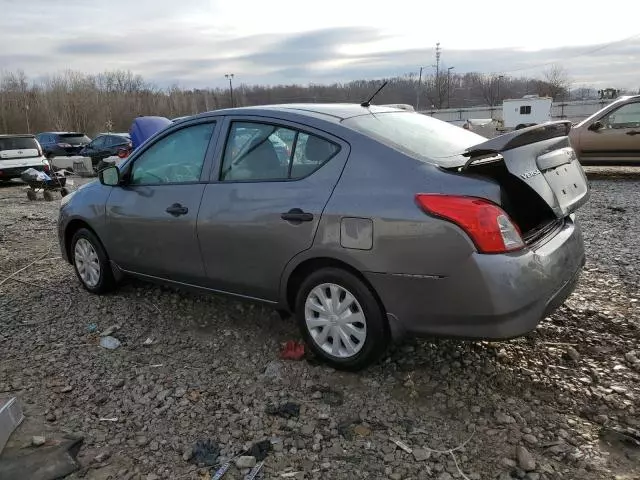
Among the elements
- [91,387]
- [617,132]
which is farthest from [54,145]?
[91,387]

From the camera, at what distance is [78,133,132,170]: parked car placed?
23014 millimetres

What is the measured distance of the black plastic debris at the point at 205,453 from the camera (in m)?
2.62

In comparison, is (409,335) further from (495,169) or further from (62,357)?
(62,357)

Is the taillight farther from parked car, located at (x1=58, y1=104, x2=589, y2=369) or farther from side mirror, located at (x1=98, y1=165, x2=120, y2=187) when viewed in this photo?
side mirror, located at (x1=98, y1=165, x2=120, y2=187)

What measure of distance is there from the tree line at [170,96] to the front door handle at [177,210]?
69.3 ft

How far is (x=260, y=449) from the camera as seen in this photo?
268 centimetres

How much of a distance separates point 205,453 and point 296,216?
1412 millimetres

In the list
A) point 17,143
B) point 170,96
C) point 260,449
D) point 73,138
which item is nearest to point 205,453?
point 260,449

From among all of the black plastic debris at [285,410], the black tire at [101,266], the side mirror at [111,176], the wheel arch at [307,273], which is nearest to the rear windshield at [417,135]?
the wheel arch at [307,273]

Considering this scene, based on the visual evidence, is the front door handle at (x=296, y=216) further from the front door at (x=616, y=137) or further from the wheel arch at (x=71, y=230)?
the front door at (x=616, y=137)

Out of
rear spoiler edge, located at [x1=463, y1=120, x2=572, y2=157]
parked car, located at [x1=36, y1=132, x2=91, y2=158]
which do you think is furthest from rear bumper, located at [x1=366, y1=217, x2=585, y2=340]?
parked car, located at [x1=36, y1=132, x2=91, y2=158]

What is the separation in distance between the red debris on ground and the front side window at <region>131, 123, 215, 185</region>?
137 centimetres

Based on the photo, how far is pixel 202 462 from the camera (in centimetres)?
262

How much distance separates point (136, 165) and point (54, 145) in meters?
22.9
